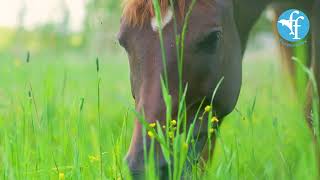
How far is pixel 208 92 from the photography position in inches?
85.2

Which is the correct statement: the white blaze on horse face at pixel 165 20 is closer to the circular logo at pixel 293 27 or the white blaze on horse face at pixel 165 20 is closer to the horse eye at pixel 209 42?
the horse eye at pixel 209 42

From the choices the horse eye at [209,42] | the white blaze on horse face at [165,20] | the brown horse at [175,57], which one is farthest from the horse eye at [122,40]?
the horse eye at [209,42]

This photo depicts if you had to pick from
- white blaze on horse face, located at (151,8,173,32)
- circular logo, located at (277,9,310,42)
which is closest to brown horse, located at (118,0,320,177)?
white blaze on horse face, located at (151,8,173,32)

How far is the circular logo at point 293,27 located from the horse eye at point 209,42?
35cm

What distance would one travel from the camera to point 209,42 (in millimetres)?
2145

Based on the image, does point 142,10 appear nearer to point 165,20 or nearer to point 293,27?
point 165,20

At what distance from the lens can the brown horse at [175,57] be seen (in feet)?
6.44

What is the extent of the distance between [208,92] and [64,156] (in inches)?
21.8

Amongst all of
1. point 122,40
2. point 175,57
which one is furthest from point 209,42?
point 122,40

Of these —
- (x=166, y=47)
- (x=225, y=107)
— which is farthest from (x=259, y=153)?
(x=166, y=47)

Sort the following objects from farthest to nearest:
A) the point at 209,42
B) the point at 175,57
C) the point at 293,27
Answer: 1. the point at 293,27
2. the point at 209,42
3. the point at 175,57

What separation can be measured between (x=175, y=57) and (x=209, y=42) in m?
0.17

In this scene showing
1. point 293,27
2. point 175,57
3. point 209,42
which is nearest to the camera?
point 175,57

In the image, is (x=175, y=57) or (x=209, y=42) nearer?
(x=175, y=57)
